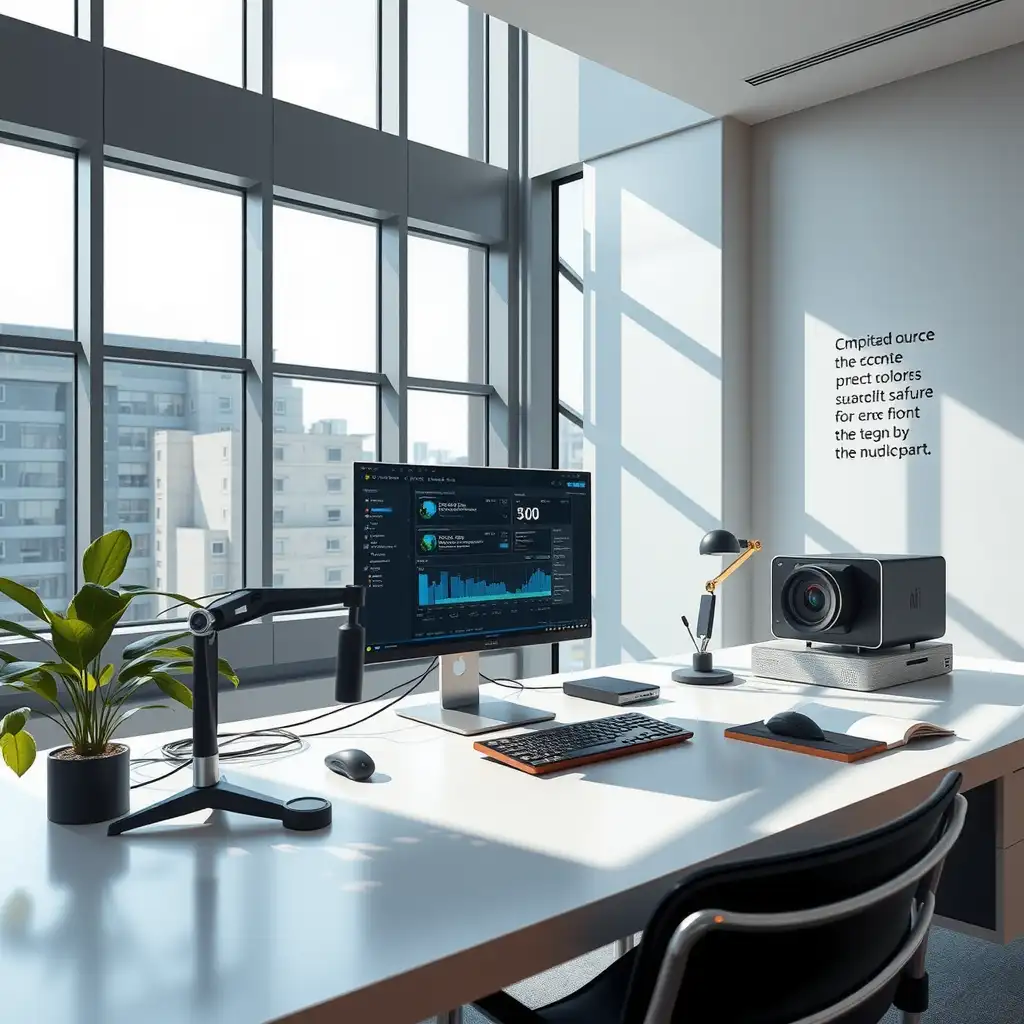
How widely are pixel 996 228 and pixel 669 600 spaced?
2.06m

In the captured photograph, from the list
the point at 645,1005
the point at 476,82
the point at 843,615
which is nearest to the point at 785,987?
the point at 645,1005

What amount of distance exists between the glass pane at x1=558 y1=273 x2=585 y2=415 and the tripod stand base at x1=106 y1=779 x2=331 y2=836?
4160 mm

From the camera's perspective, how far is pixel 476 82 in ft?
17.9

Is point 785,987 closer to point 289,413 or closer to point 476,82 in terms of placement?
point 289,413

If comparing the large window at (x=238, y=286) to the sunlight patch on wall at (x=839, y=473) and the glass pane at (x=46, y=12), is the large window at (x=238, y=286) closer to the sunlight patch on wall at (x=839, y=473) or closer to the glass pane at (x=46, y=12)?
the glass pane at (x=46, y=12)

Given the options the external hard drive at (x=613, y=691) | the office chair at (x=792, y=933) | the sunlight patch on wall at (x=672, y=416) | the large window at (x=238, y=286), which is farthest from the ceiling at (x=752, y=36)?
the office chair at (x=792, y=933)

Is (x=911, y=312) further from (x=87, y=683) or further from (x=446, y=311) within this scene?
(x=87, y=683)

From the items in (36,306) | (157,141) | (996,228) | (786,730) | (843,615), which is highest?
(157,141)

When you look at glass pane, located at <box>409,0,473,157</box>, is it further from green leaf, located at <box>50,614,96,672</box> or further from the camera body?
green leaf, located at <box>50,614,96,672</box>

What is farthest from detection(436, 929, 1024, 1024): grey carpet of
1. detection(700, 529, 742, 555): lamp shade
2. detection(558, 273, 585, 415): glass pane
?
detection(558, 273, 585, 415): glass pane

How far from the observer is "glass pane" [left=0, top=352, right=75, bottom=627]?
3.84 m

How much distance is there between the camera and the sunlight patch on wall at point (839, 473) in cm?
397

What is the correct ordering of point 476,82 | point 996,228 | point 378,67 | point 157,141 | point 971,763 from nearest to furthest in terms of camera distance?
1. point 971,763
2. point 996,228
3. point 157,141
4. point 378,67
5. point 476,82

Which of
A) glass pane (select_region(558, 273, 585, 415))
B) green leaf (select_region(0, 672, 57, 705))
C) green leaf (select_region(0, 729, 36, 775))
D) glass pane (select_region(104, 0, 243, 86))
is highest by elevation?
glass pane (select_region(104, 0, 243, 86))
